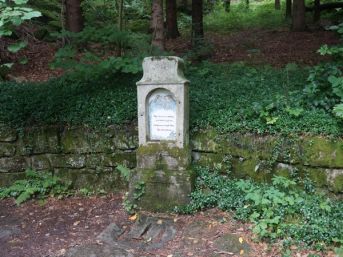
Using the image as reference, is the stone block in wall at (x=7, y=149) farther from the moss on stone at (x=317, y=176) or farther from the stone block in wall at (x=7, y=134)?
the moss on stone at (x=317, y=176)

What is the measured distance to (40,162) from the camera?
6.26 metres

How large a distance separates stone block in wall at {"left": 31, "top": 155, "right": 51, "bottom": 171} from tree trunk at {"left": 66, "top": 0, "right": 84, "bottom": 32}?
4.56 metres

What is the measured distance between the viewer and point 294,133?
504 centimetres

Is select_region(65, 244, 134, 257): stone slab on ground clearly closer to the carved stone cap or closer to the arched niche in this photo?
the arched niche

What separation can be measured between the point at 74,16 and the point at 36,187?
5.31 m

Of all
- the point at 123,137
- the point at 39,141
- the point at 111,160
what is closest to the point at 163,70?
the point at 123,137

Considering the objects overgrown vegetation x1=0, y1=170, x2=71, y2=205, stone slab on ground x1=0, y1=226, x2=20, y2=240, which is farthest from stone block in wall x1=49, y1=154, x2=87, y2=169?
stone slab on ground x1=0, y1=226, x2=20, y2=240

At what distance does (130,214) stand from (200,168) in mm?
1192

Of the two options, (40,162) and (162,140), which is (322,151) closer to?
(162,140)

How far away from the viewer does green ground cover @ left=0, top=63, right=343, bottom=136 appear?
5164mm

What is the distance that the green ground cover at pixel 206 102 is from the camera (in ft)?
16.9

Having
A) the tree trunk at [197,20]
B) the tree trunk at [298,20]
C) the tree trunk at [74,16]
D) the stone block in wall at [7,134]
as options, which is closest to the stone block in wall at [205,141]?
the stone block in wall at [7,134]

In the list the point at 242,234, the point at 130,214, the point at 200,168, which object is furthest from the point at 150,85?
the point at 242,234

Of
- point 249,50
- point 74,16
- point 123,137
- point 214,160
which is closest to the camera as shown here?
point 214,160
